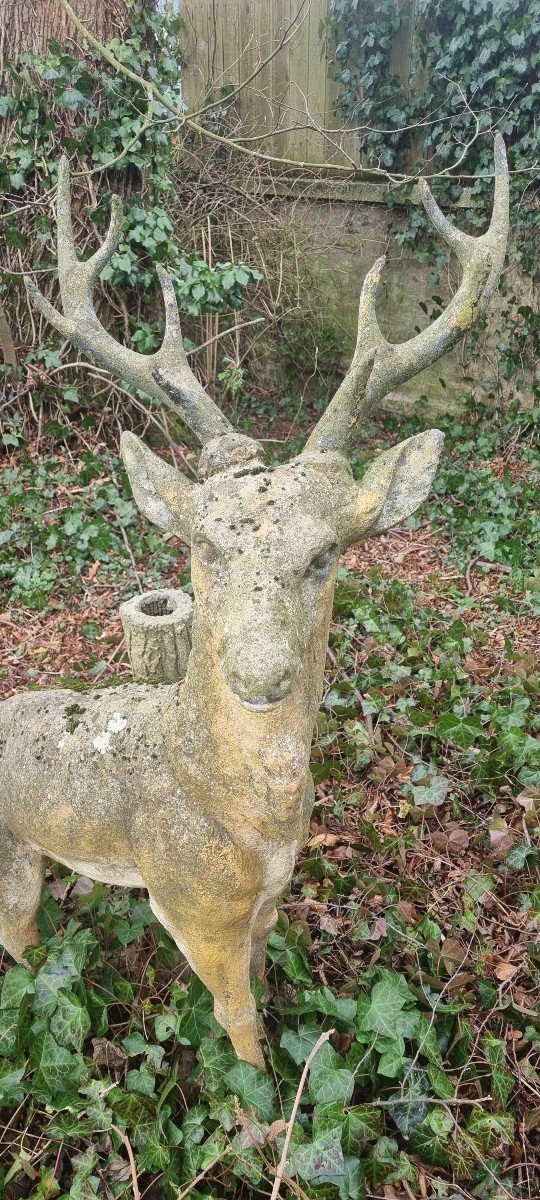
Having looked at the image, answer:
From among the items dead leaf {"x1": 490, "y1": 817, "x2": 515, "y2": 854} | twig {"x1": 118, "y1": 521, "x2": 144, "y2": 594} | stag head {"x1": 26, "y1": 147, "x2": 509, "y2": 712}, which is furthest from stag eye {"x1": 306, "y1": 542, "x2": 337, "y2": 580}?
twig {"x1": 118, "y1": 521, "x2": 144, "y2": 594}

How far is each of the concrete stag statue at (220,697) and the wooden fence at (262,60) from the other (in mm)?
6008

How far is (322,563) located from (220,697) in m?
0.37

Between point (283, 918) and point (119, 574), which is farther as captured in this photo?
point (119, 574)

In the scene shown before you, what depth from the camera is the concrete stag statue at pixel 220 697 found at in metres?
1.52

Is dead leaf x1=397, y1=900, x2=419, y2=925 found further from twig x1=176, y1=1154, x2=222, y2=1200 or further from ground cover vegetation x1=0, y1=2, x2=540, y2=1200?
twig x1=176, y1=1154, x2=222, y2=1200

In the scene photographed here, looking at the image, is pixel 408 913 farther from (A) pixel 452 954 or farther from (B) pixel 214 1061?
(B) pixel 214 1061

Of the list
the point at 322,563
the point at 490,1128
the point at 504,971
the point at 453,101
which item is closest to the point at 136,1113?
the point at 490,1128

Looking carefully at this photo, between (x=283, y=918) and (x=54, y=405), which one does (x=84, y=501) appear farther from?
(x=283, y=918)

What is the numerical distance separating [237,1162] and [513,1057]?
95 cm

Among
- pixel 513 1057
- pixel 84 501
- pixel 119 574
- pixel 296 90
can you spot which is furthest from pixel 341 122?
pixel 513 1057

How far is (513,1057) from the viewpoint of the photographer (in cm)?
238

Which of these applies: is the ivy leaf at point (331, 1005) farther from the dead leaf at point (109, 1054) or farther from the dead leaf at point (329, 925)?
the dead leaf at point (109, 1054)

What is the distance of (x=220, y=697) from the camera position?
162 cm

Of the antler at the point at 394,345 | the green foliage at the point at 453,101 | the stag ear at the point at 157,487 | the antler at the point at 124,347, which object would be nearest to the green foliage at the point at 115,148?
the green foliage at the point at 453,101
